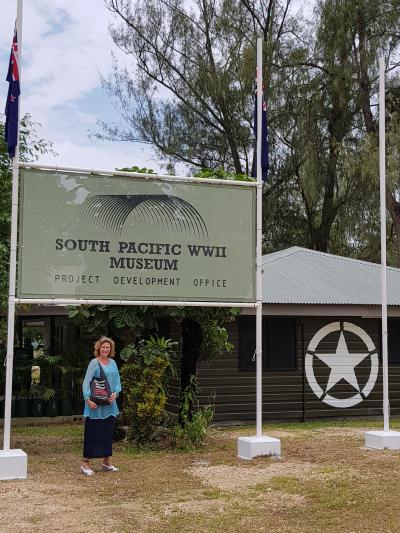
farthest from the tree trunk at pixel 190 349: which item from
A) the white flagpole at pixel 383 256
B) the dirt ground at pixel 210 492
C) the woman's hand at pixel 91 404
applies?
the white flagpole at pixel 383 256

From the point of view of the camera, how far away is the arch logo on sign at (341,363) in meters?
16.2

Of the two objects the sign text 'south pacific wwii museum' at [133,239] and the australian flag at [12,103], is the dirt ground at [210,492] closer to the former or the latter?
the sign text 'south pacific wwii museum' at [133,239]

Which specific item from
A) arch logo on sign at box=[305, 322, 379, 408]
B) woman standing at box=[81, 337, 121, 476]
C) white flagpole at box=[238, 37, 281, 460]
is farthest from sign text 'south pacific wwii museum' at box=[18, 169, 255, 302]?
arch logo on sign at box=[305, 322, 379, 408]

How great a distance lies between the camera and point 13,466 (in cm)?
939

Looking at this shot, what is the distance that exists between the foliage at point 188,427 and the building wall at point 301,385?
2.61 m

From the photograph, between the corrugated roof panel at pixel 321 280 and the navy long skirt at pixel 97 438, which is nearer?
the navy long skirt at pixel 97 438

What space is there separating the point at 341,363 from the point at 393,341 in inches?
62.6

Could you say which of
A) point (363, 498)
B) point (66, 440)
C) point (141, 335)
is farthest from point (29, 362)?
point (363, 498)

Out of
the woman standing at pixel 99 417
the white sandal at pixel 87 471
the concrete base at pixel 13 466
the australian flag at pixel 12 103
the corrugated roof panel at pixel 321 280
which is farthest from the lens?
the corrugated roof panel at pixel 321 280

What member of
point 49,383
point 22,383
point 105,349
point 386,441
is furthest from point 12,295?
point 49,383

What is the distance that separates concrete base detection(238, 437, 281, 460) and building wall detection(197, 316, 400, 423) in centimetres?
375

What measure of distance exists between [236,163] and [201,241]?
18964 mm

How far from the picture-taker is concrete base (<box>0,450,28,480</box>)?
9.36 meters

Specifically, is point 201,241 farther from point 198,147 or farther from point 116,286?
point 198,147
